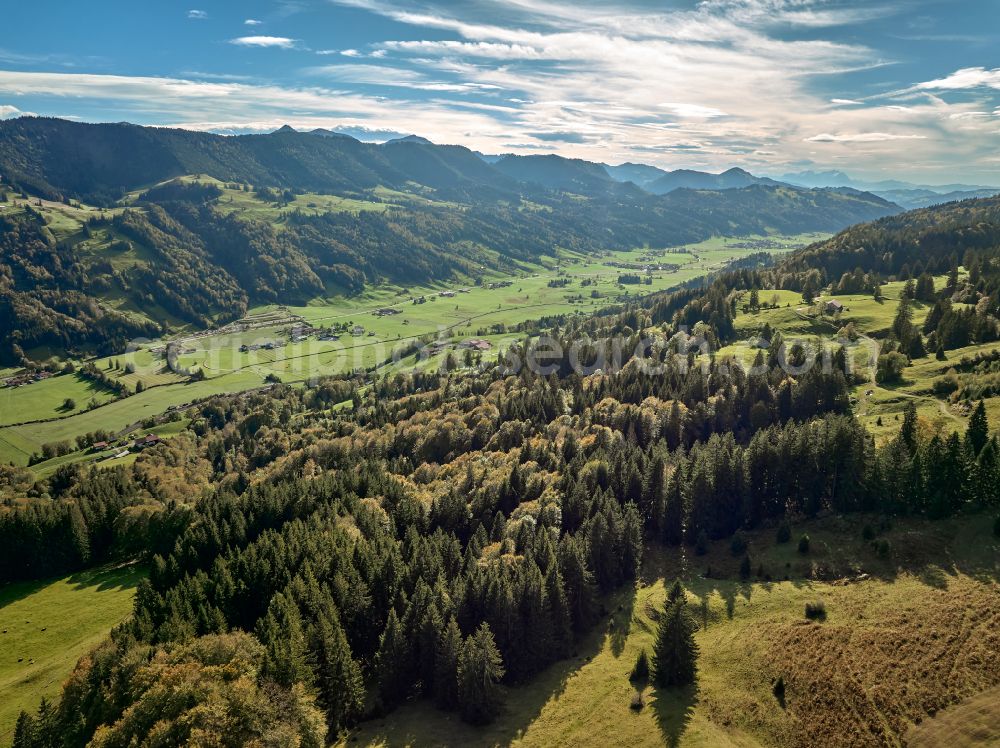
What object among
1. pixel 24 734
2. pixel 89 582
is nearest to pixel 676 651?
pixel 24 734

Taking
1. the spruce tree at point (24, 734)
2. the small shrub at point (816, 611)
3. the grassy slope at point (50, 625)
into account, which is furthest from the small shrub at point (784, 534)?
the grassy slope at point (50, 625)

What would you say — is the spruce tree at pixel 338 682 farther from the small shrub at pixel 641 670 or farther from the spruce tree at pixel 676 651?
the spruce tree at pixel 676 651

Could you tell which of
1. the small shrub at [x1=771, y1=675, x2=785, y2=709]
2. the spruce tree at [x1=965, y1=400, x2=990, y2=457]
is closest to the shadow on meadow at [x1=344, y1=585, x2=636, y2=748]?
the small shrub at [x1=771, y1=675, x2=785, y2=709]

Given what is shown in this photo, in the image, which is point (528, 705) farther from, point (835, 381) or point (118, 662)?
point (835, 381)

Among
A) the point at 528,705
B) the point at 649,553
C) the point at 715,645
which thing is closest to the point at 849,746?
the point at 715,645

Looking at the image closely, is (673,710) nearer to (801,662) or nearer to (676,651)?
(676,651)

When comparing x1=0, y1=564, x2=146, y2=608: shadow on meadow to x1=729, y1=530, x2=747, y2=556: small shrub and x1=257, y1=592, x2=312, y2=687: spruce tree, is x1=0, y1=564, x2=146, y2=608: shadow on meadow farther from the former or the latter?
x1=729, y1=530, x2=747, y2=556: small shrub

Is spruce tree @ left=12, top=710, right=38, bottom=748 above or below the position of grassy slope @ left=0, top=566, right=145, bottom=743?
above
